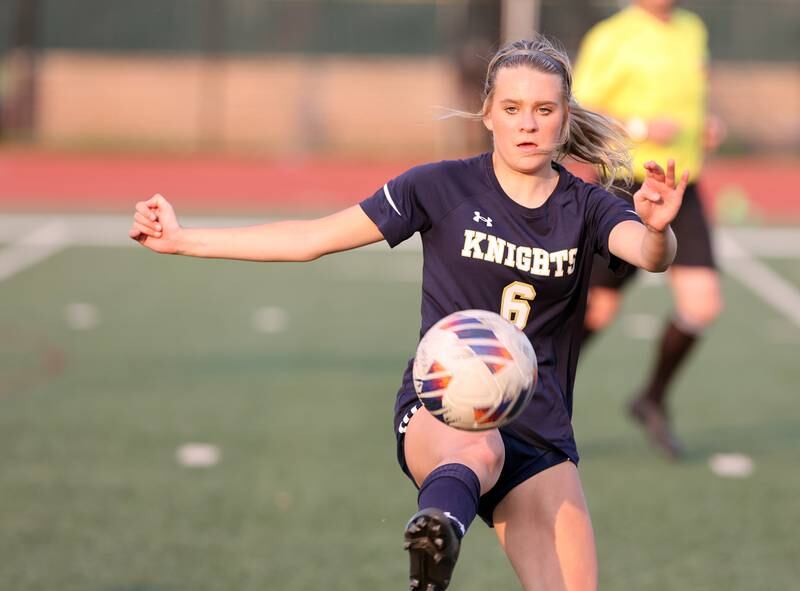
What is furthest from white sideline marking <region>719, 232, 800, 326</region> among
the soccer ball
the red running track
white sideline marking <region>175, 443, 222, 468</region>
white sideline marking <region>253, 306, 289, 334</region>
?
the soccer ball

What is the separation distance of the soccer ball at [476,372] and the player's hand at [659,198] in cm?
44

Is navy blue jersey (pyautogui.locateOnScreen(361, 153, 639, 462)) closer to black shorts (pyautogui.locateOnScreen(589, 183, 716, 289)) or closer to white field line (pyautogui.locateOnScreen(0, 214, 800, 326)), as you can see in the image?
black shorts (pyautogui.locateOnScreen(589, 183, 716, 289))

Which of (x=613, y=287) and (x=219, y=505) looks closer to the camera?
(x=219, y=505)

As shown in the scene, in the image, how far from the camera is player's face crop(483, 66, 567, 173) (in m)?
3.70

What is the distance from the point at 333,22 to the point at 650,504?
19561mm

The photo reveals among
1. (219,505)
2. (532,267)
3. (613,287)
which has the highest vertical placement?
(532,267)

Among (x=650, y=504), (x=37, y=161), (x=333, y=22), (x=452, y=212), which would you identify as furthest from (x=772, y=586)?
(x=333, y=22)

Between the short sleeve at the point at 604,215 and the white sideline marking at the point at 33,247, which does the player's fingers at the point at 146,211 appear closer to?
the short sleeve at the point at 604,215

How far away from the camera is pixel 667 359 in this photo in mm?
7074

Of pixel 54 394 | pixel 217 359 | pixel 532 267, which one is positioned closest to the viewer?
pixel 532 267

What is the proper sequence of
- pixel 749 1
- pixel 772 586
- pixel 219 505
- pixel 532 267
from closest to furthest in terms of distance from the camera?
pixel 532 267, pixel 772 586, pixel 219 505, pixel 749 1

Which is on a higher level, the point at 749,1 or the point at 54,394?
the point at 749,1

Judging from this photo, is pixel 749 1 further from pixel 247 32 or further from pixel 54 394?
pixel 54 394

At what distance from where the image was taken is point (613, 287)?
23.1 feet
